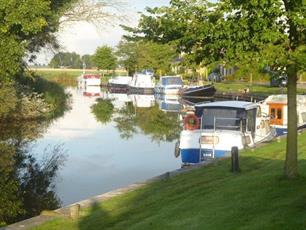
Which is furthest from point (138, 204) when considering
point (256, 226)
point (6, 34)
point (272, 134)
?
point (272, 134)

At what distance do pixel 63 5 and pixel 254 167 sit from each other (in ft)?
77.5

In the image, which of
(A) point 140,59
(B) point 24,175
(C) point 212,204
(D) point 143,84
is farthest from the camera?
(A) point 140,59

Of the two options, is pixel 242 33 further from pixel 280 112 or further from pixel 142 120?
pixel 142 120

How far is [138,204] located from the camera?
1240 centimetres

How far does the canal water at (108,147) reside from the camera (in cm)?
2086

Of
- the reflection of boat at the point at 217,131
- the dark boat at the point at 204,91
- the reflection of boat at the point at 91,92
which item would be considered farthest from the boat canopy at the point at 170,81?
the reflection of boat at the point at 217,131

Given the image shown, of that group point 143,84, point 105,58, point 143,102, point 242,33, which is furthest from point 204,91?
point 105,58

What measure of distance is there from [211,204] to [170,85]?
214 feet

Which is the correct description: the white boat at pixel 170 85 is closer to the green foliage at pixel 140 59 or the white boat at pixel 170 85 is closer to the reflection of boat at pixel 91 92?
the reflection of boat at pixel 91 92

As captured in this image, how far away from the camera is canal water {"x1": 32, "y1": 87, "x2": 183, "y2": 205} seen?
20859 mm

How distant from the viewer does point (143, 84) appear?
87.3 m

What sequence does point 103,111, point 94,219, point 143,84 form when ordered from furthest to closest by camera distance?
point 143,84
point 103,111
point 94,219

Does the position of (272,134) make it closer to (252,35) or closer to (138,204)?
(138,204)

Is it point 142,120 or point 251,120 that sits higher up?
point 251,120
